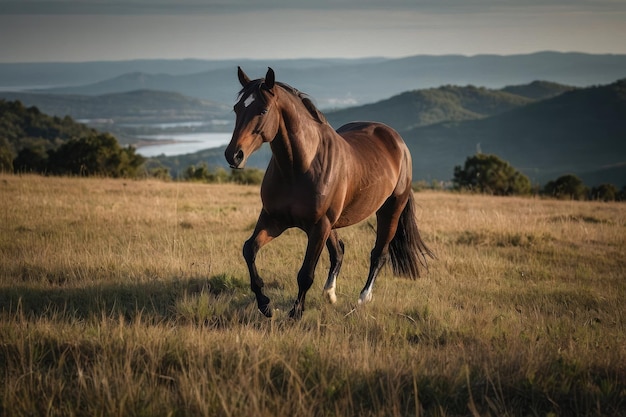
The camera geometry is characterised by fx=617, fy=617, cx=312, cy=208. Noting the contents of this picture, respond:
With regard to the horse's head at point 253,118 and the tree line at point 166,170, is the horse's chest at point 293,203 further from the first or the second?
the tree line at point 166,170

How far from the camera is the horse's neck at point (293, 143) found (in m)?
6.59

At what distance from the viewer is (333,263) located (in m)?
8.30

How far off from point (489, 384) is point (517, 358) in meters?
0.43

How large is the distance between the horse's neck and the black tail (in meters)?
3.08

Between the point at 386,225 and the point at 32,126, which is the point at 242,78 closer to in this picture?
the point at 386,225

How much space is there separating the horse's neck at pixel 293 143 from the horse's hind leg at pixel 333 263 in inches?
71.1

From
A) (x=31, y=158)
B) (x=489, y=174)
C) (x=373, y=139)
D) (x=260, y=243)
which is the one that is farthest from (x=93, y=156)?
(x=260, y=243)

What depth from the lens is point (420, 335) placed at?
664 centimetres

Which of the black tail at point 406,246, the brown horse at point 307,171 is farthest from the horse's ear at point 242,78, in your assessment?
the black tail at point 406,246

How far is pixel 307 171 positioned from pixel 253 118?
1.03 m

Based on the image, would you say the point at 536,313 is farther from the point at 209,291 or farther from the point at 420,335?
the point at 209,291

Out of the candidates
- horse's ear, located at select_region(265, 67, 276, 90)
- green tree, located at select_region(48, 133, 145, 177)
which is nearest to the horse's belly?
horse's ear, located at select_region(265, 67, 276, 90)

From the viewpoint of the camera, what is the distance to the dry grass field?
451cm

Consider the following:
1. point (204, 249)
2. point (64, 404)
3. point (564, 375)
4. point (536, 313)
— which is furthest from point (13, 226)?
point (564, 375)
